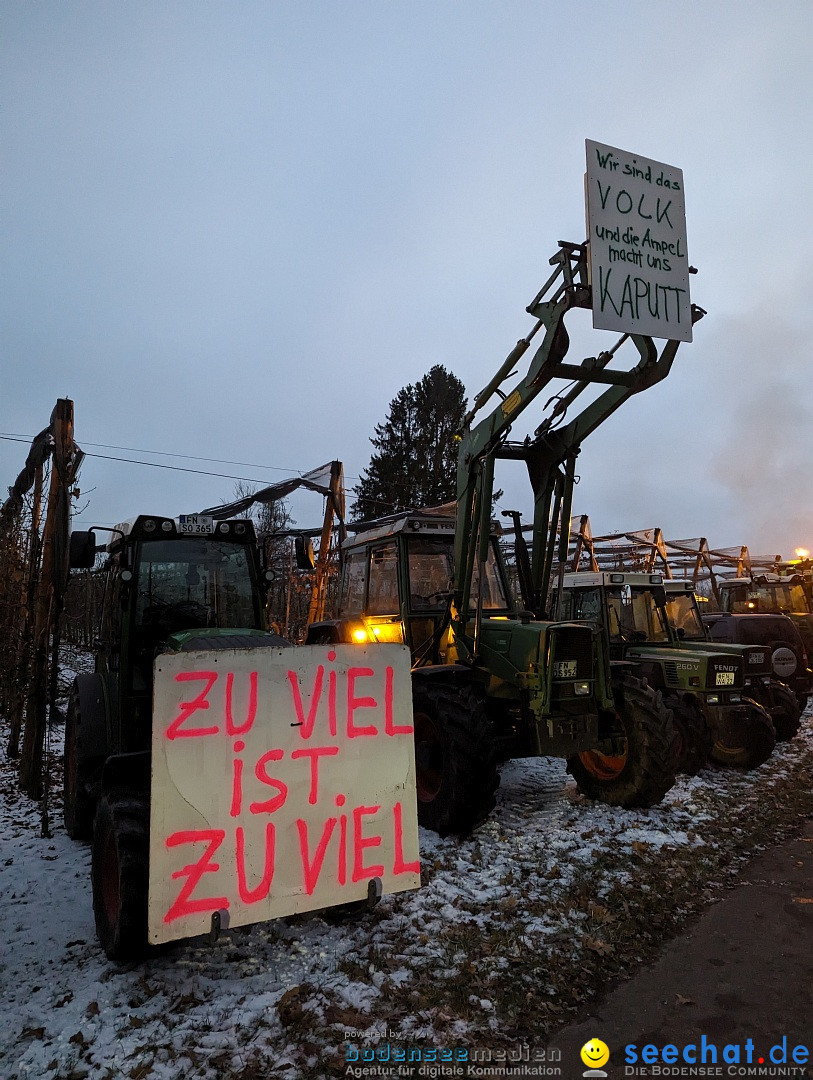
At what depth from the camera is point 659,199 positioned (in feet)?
17.4

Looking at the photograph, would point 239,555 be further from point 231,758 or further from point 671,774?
point 671,774

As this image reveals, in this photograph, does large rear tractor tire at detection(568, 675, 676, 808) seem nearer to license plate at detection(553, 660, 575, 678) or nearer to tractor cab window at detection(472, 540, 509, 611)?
license plate at detection(553, 660, 575, 678)

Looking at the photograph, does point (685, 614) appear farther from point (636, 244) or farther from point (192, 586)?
point (192, 586)

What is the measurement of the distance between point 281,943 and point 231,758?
1.79 meters

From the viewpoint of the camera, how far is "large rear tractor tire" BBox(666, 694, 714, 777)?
24.1ft

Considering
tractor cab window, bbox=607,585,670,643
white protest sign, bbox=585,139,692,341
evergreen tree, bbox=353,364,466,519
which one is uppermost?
evergreen tree, bbox=353,364,466,519

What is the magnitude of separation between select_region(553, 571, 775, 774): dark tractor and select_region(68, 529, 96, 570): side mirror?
177 inches

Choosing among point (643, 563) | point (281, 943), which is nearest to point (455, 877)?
point (281, 943)

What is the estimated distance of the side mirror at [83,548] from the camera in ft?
15.8

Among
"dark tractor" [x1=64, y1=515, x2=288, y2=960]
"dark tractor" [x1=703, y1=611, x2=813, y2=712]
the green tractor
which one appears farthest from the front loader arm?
"dark tractor" [x1=703, y1=611, x2=813, y2=712]

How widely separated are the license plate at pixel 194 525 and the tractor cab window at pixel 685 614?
6.91 metres

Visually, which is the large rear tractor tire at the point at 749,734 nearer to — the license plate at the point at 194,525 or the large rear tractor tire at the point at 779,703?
the large rear tractor tire at the point at 779,703

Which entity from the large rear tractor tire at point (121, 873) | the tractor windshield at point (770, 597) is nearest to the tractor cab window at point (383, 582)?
the large rear tractor tire at point (121, 873)

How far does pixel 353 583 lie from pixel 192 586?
9.64ft
